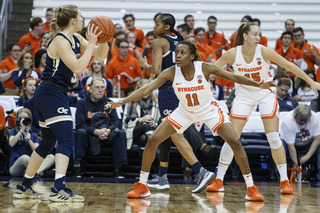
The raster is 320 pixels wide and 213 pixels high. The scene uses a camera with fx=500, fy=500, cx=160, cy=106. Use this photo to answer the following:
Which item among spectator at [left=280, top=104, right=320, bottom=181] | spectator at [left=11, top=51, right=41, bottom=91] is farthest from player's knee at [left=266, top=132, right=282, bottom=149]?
spectator at [left=11, top=51, right=41, bottom=91]

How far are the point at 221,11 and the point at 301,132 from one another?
20.7 feet

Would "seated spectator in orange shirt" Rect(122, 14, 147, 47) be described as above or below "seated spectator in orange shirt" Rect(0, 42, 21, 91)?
above

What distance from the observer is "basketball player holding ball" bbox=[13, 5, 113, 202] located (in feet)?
15.2

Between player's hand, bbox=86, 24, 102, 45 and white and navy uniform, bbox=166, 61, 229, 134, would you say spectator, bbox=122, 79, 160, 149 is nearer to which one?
white and navy uniform, bbox=166, 61, 229, 134

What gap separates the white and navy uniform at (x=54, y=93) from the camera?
4.67m

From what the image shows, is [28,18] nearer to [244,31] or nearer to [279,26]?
[279,26]

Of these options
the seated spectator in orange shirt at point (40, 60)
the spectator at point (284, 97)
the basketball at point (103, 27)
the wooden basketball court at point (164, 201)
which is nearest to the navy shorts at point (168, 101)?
the wooden basketball court at point (164, 201)

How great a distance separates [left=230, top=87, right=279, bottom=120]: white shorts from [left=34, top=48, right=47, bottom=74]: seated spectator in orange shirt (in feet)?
14.4

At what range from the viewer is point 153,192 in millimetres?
5828

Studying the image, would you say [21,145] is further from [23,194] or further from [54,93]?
[54,93]

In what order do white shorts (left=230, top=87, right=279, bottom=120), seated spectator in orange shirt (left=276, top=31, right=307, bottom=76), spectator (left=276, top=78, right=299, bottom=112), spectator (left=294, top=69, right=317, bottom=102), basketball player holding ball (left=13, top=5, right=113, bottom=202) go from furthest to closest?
seated spectator in orange shirt (left=276, top=31, right=307, bottom=76) < spectator (left=294, top=69, right=317, bottom=102) < spectator (left=276, top=78, right=299, bottom=112) < white shorts (left=230, top=87, right=279, bottom=120) < basketball player holding ball (left=13, top=5, right=113, bottom=202)

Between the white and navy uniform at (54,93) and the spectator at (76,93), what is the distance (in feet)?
12.0

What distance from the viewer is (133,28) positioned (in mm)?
11414

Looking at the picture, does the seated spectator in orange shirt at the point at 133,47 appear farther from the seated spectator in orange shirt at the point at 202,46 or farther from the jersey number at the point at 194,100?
the jersey number at the point at 194,100
